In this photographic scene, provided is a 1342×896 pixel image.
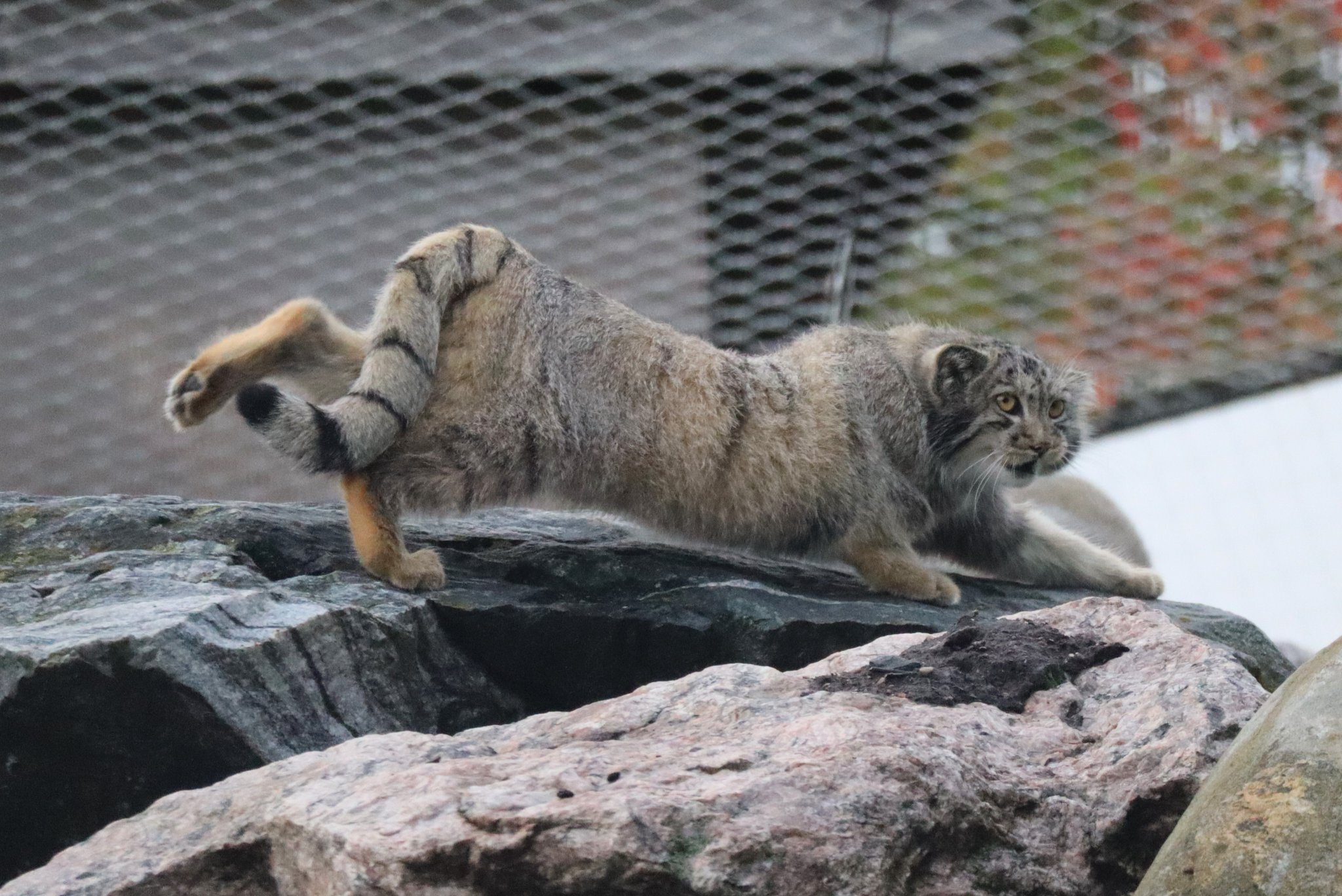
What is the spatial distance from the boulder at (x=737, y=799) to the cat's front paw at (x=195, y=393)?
146 cm

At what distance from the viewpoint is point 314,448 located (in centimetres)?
353

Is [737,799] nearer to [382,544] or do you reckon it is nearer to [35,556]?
[382,544]

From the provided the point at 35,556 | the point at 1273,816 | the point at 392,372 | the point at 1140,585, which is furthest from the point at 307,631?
the point at 1140,585

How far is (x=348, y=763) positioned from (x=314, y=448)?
3.85ft

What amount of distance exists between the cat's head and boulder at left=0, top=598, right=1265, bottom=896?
5.71ft

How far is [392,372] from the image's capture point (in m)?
3.68

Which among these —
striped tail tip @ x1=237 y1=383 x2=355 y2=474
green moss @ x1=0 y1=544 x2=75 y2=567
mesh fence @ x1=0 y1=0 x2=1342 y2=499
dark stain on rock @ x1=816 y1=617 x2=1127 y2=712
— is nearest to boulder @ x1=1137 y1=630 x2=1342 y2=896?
dark stain on rock @ x1=816 y1=617 x2=1127 y2=712

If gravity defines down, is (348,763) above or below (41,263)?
below

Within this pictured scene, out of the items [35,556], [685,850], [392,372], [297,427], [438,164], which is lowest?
[685,850]

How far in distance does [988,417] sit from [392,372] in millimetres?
1759

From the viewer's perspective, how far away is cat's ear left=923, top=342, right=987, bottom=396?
4.60m

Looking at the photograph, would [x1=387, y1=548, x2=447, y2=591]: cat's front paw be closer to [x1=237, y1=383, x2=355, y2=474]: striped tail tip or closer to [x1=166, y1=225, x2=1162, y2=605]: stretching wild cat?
[x1=166, y1=225, x2=1162, y2=605]: stretching wild cat

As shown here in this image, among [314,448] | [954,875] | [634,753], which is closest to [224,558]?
[314,448]

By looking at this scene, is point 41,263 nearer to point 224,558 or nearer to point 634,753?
point 224,558
